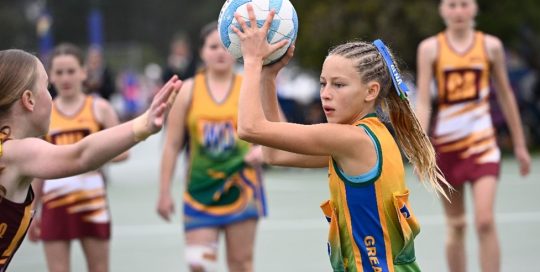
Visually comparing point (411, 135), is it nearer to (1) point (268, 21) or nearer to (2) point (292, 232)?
(1) point (268, 21)

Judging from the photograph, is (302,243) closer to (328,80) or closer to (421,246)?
(421,246)

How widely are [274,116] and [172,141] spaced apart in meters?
2.45

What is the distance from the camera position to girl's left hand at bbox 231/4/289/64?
4301 mm

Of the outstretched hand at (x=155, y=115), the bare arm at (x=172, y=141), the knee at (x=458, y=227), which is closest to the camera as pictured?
the outstretched hand at (x=155, y=115)

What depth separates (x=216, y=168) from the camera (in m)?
7.12

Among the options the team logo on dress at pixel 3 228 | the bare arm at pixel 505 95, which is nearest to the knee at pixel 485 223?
the bare arm at pixel 505 95

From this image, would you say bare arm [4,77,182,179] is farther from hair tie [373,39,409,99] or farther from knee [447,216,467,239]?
knee [447,216,467,239]

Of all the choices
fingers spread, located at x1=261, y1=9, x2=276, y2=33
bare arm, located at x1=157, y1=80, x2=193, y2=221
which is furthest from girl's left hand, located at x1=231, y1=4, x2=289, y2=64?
bare arm, located at x1=157, y1=80, x2=193, y2=221

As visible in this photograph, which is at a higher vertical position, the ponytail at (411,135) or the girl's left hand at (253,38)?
the girl's left hand at (253,38)

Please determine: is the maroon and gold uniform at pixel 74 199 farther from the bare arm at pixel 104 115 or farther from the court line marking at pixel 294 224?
the court line marking at pixel 294 224

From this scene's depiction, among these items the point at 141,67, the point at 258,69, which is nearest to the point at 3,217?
the point at 258,69

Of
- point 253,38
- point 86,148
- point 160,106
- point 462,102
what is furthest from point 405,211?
point 462,102

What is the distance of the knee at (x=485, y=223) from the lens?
289 inches

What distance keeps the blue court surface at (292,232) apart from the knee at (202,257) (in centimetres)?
207
